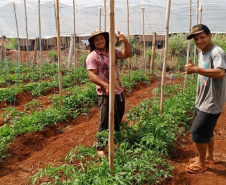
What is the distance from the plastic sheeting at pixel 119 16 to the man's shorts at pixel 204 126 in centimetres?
749

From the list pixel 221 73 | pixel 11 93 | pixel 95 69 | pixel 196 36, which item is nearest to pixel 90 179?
pixel 95 69

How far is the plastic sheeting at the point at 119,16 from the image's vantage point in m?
9.80

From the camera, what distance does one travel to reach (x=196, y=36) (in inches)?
94.9

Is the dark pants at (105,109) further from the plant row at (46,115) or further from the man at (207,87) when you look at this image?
the plant row at (46,115)

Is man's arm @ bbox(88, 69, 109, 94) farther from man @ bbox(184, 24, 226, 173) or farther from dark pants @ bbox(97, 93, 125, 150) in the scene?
man @ bbox(184, 24, 226, 173)

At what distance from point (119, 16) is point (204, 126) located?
28.3 ft

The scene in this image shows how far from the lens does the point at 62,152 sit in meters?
3.22

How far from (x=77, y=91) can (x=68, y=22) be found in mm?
6358

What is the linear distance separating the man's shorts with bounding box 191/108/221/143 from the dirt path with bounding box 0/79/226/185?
422mm

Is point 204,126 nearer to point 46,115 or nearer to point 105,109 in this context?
point 105,109

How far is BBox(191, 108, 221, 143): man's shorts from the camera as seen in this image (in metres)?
2.46

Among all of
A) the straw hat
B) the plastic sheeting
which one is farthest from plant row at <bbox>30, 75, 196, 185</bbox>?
the plastic sheeting

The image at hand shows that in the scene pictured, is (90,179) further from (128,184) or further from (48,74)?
(48,74)

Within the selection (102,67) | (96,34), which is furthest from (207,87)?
(96,34)
